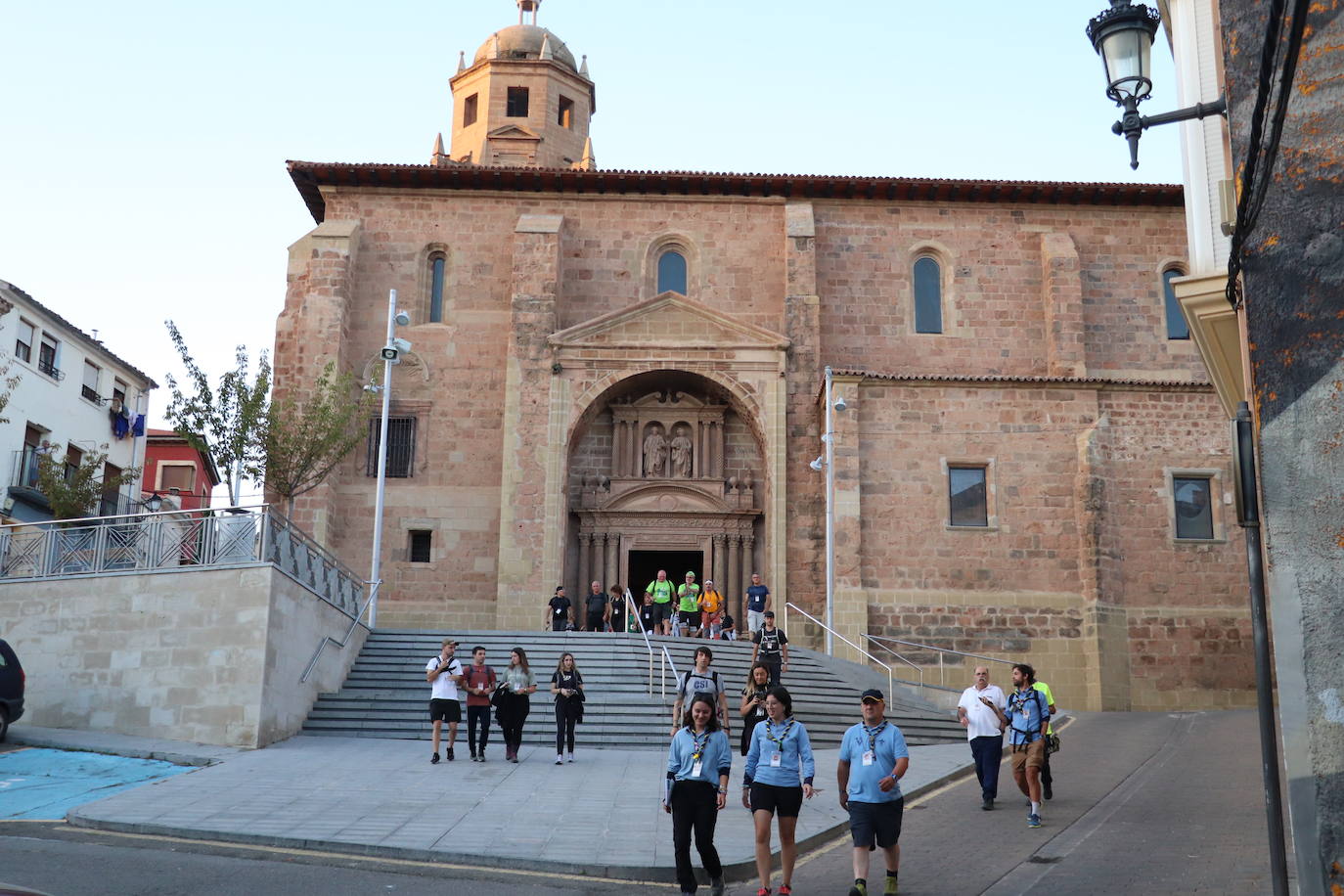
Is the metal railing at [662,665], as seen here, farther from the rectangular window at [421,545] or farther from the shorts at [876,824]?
the rectangular window at [421,545]

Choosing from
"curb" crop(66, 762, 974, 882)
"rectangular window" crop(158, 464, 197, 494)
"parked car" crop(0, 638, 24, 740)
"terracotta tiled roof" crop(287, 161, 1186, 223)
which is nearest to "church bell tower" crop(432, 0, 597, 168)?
"terracotta tiled roof" crop(287, 161, 1186, 223)

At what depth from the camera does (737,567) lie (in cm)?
2758

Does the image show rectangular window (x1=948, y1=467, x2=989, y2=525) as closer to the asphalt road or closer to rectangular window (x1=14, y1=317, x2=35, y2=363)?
the asphalt road

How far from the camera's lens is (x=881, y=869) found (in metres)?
9.52

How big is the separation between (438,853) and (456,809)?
194cm

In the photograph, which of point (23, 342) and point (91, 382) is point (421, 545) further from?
point (91, 382)

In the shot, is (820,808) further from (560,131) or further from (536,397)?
(560,131)

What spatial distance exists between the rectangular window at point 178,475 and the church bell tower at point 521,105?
1654 centimetres

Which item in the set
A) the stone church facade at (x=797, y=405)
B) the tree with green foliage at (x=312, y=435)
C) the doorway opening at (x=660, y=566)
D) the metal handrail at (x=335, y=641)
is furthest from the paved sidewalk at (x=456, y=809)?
the doorway opening at (x=660, y=566)

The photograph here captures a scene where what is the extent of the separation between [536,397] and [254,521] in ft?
35.6

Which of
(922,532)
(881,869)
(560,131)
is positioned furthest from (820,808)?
(560,131)

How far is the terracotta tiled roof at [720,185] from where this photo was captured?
1150 inches

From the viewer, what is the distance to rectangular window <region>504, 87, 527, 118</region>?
3822 centimetres

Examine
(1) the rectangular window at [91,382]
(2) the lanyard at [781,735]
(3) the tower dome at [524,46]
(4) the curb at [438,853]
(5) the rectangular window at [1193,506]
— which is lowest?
(4) the curb at [438,853]
